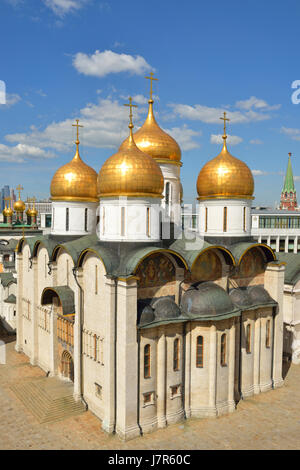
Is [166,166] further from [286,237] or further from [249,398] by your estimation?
[286,237]

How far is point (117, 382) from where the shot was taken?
12.9 metres

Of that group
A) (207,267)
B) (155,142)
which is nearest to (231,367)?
(207,267)

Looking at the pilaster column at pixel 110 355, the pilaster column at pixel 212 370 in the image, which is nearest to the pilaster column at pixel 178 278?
the pilaster column at pixel 212 370

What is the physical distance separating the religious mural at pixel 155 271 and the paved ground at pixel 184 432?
5215 millimetres

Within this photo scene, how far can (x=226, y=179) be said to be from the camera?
17109 mm

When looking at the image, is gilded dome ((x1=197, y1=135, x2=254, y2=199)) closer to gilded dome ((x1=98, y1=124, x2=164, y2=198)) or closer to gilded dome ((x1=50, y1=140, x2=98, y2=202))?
gilded dome ((x1=98, y1=124, x2=164, y2=198))

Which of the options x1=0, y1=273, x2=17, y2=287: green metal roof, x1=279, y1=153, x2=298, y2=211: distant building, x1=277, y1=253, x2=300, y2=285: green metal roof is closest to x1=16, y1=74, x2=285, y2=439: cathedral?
x1=277, y1=253, x2=300, y2=285: green metal roof

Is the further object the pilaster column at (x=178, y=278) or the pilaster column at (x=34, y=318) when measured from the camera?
Result: the pilaster column at (x=34, y=318)

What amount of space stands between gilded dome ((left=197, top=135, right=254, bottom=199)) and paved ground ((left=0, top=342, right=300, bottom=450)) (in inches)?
356

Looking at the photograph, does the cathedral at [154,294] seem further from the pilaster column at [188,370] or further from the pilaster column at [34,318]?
the pilaster column at [34,318]

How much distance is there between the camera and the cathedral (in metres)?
12.9

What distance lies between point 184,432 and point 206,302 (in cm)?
457

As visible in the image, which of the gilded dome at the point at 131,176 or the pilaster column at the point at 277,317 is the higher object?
the gilded dome at the point at 131,176

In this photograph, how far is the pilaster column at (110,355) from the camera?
12.8 metres
